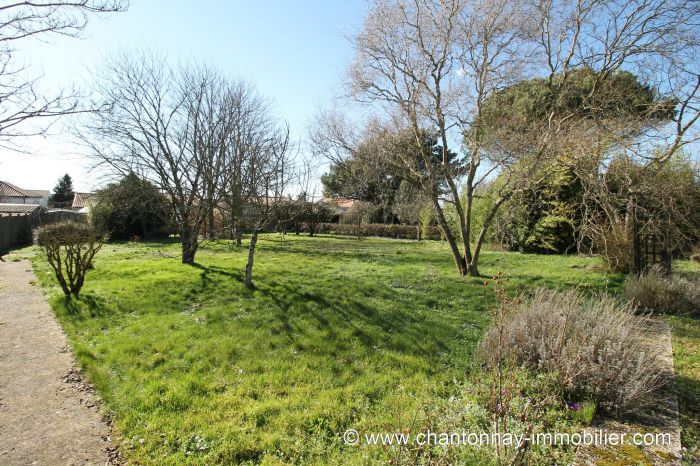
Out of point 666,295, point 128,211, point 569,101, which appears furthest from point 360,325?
point 128,211

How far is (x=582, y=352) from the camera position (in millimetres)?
3729

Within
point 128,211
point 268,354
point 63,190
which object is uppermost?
point 63,190

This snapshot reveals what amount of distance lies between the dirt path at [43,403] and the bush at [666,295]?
8649mm

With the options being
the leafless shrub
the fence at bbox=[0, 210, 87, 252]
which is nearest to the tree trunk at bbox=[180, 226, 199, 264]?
the fence at bbox=[0, 210, 87, 252]

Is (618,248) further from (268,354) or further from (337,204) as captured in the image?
(337,204)

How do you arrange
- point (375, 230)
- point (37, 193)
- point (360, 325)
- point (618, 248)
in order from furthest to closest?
point (37, 193) → point (375, 230) → point (618, 248) → point (360, 325)

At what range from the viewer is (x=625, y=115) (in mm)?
9523

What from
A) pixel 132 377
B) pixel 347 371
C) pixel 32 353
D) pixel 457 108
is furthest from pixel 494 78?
pixel 32 353

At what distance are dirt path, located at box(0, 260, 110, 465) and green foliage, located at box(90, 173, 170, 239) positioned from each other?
23.8 feet

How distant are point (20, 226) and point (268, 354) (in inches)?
847

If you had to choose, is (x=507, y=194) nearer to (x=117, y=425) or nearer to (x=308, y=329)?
(x=308, y=329)

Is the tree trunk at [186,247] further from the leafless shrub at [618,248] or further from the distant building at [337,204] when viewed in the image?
the leafless shrub at [618,248]

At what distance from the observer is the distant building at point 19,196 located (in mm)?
27163

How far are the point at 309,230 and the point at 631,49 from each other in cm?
2630
